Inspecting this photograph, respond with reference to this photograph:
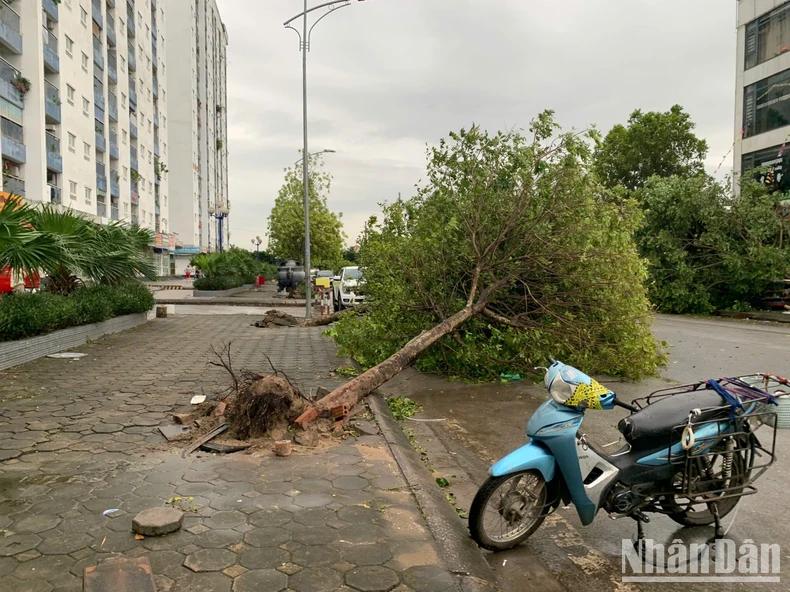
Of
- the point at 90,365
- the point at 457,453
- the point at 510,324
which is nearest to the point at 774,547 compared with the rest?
the point at 457,453

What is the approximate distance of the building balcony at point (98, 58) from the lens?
38344 mm

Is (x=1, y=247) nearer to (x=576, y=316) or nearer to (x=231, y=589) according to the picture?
(x=231, y=589)

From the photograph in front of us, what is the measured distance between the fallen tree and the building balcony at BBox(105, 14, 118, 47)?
41758 mm

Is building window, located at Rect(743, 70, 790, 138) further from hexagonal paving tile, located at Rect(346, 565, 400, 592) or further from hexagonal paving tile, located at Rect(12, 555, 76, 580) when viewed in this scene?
hexagonal paving tile, located at Rect(12, 555, 76, 580)

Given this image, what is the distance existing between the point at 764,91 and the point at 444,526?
1161 inches

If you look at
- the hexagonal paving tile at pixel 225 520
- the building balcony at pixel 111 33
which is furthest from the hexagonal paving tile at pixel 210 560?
the building balcony at pixel 111 33

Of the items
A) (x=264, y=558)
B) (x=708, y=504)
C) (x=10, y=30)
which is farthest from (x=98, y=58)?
(x=708, y=504)

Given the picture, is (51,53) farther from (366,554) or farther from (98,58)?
(366,554)

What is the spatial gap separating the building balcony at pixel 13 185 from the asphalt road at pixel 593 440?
2608 cm

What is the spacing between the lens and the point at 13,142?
2739 cm

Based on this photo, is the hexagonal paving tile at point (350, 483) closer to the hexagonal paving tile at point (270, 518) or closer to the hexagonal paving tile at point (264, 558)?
the hexagonal paving tile at point (270, 518)

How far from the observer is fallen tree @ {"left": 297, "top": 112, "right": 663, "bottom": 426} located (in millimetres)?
7926

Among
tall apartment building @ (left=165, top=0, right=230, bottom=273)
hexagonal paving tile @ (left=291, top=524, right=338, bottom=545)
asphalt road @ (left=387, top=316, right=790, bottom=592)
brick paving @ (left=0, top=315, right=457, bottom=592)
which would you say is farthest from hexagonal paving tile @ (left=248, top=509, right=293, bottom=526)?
tall apartment building @ (left=165, top=0, right=230, bottom=273)

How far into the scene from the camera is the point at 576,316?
26.5 feet
